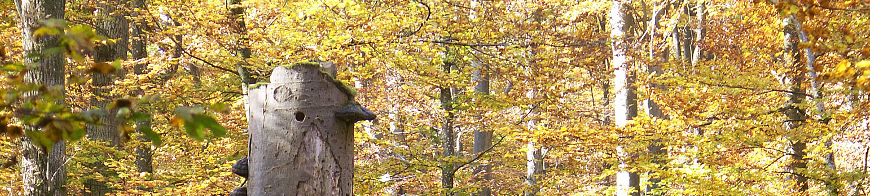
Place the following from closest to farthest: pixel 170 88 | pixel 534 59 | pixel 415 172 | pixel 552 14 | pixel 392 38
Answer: pixel 392 38 < pixel 170 88 < pixel 534 59 < pixel 415 172 < pixel 552 14

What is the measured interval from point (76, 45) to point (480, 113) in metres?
8.88

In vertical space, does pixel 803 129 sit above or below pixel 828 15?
below

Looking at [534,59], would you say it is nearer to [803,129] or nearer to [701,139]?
[701,139]

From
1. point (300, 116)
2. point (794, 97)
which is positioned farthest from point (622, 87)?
point (300, 116)

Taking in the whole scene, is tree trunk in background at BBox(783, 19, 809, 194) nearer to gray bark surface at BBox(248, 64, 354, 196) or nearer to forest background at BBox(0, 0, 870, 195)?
forest background at BBox(0, 0, 870, 195)

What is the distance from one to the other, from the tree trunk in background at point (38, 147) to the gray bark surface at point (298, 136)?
5014mm

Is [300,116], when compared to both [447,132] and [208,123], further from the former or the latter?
[447,132]

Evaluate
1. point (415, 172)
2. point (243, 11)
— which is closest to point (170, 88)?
point (243, 11)

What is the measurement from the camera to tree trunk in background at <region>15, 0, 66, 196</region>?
680cm

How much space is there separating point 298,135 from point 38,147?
18.9 ft

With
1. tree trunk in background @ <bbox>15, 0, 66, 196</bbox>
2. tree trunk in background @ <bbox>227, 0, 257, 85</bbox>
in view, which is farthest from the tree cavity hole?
tree trunk in background @ <bbox>15, 0, 66, 196</bbox>

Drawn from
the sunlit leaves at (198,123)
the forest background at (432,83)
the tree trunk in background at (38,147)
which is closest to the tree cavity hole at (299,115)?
the sunlit leaves at (198,123)

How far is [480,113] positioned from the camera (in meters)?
10.4

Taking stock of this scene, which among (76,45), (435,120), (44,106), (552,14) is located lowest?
(44,106)
